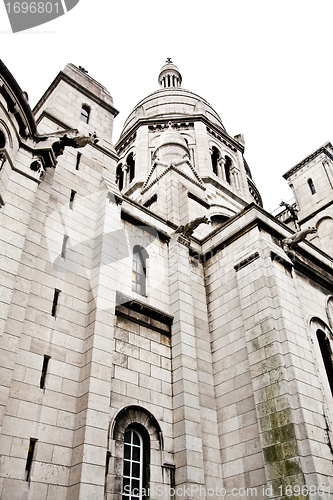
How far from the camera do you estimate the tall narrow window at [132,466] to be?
12.2m

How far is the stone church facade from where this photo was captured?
1165cm

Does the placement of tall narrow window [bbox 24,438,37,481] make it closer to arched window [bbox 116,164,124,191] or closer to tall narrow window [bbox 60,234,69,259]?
tall narrow window [bbox 60,234,69,259]

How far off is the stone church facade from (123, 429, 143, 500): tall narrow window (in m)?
0.04

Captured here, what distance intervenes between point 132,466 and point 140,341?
3.92 meters

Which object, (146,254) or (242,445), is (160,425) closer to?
(242,445)

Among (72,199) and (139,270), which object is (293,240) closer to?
(139,270)

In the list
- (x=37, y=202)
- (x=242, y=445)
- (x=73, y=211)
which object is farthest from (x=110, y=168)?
(x=242, y=445)

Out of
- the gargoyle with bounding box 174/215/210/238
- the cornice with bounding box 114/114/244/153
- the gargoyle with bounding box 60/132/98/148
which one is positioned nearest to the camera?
the gargoyle with bounding box 60/132/98/148

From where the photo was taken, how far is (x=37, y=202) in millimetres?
15102

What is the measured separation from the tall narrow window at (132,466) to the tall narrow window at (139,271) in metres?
5.33

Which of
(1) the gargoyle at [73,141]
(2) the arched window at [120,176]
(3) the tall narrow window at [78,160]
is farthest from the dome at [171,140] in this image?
(1) the gargoyle at [73,141]

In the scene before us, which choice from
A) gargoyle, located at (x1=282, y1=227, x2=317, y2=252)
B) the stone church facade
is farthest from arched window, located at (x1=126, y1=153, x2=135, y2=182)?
gargoyle, located at (x1=282, y1=227, x2=317, y2=252)

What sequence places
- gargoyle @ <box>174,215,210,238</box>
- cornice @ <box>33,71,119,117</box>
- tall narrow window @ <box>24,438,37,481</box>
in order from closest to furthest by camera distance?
1. tall narrow window @ <box>24,438,37,481</box>
2. gargoyle @ <box>174,215,210,238</box>
3. cornice @ <box>33,71,119,117</box>

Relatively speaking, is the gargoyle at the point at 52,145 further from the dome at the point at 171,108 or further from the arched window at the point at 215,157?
the dome at the point at 171,108
